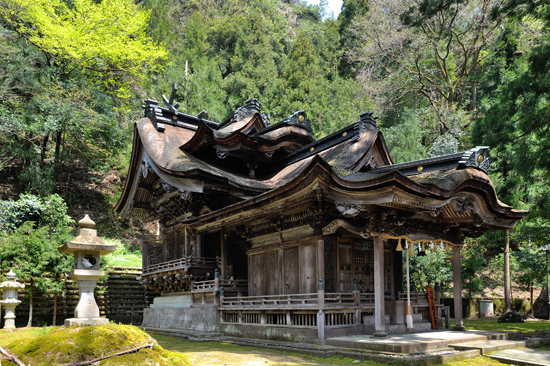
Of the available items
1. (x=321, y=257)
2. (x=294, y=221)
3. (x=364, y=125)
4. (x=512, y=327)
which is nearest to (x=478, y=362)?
(x=321, y=257)

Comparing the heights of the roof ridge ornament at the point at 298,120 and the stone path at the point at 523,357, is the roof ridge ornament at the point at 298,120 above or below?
above

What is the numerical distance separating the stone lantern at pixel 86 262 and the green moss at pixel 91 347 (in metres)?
1.24

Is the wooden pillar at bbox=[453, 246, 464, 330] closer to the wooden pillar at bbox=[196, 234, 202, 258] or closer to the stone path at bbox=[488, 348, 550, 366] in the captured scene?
the stone path at bbox=[488, 348, 550, 366]

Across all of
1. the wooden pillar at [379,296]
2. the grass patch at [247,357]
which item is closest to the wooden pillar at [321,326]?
the grass patch at [247,357]

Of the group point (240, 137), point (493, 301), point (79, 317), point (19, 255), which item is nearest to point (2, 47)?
point (19, 255)

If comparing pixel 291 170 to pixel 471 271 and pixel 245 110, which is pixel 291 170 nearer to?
pixel 245 110

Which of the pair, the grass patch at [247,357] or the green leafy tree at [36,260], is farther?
the green leafy tree at [36,260]

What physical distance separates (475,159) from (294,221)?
506 cm

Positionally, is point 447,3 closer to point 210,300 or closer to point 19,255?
point 210,300

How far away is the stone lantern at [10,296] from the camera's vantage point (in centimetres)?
1555

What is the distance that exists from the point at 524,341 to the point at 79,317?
33.0 ft

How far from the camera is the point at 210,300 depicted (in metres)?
15.2

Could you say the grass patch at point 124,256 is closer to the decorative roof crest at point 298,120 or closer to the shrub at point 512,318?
the decorative roof crest at point 298,120

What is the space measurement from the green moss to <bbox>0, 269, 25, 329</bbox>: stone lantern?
36.9 ft
